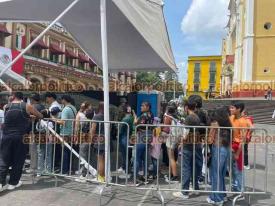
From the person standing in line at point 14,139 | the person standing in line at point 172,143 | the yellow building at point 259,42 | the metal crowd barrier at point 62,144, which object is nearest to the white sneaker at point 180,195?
the person standing in line at point 172,143

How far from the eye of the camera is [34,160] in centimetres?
804

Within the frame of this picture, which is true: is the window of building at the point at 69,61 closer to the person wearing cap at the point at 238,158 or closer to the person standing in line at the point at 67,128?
the person standing in line at the point at 67,128

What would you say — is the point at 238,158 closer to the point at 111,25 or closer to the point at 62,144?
the point at 62,144

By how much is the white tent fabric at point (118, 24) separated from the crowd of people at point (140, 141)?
5.96 ft

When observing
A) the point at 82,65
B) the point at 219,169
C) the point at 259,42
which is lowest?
the point at 219,169

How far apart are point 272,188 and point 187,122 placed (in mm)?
2680

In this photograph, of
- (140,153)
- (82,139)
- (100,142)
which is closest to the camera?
(100,142)

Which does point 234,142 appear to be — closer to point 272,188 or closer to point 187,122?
point 187,122

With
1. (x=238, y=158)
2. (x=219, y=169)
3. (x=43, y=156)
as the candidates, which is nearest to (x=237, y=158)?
(x=238, y=158)

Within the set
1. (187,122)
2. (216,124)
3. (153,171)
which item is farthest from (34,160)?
(216,124)

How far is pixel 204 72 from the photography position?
10119 cm

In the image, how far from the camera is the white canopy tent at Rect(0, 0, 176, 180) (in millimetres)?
7430

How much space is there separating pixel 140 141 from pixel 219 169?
71.8 inches

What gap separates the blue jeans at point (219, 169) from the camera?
6.32 m
